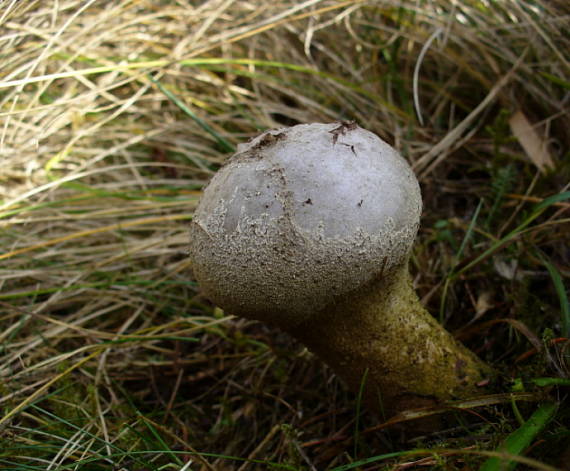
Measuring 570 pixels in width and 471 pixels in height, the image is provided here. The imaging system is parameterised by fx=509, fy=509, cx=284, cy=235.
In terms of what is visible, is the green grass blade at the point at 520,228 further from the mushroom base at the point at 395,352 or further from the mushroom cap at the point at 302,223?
the mushroom cap at the point at 302,223

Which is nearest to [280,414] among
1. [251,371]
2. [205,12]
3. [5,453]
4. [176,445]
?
[251,371]

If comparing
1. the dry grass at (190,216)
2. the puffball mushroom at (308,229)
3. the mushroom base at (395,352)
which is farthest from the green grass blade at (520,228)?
the puffball mushroom at (308,229)

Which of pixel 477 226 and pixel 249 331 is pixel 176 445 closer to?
pixel 249 331

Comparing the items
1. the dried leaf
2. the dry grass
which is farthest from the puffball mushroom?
the dried leaf

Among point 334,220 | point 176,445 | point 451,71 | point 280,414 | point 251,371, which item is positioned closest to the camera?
point 334,220

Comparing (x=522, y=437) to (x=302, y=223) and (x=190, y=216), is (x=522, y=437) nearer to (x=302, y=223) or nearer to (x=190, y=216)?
(x=302, y=223)
